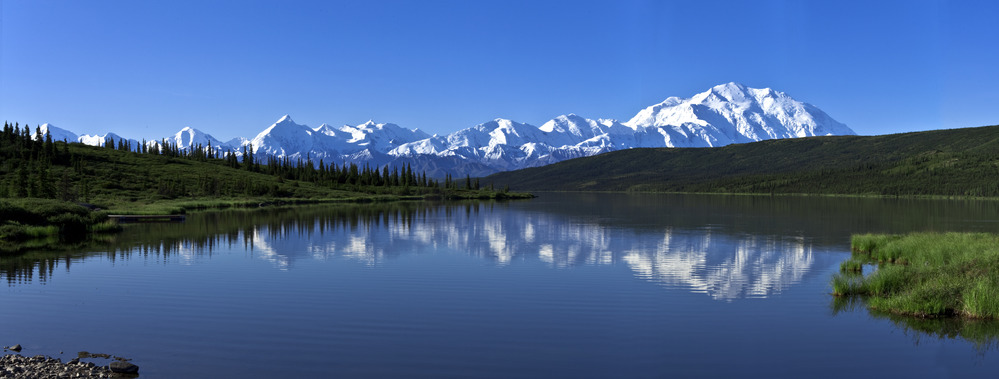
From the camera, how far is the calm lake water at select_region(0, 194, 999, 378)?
19906 millimetres

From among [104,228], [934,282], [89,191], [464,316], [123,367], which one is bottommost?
[464,316]

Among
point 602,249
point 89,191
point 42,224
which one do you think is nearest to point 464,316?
point 602,249

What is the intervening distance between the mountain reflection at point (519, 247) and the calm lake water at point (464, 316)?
0.39 metres

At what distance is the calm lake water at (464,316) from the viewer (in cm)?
1991

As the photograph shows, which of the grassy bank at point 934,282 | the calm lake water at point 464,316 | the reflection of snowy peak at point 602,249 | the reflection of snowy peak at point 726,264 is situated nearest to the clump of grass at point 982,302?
the grassy bank at point 934,282

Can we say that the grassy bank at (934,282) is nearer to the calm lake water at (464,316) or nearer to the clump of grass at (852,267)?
the clump of grass at (852,267)

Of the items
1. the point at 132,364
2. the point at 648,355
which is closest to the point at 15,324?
the point at 132,364

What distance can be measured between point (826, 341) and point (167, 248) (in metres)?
45.4

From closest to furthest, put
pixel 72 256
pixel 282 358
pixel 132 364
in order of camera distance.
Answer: pixel 132 364, pixel 282 358, pixel 72 256

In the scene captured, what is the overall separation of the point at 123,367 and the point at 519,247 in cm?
3939

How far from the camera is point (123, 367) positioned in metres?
18.3

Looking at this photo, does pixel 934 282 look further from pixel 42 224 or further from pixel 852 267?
pixel 42 224

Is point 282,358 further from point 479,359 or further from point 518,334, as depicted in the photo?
point 518,334

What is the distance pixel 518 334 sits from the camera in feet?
76.9
